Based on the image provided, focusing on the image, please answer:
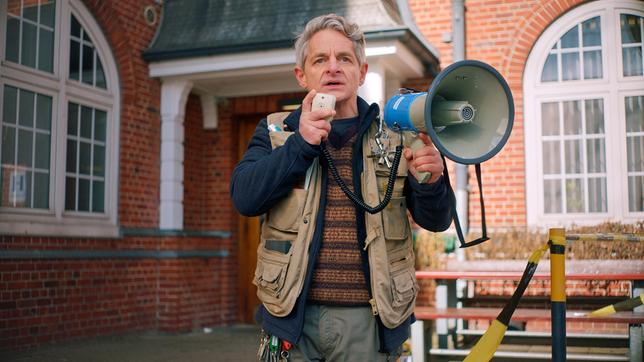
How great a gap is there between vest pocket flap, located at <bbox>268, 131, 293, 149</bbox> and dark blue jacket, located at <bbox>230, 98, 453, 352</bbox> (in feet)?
0.11

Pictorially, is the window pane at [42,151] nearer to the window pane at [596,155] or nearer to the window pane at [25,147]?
the window pane at [25,147]

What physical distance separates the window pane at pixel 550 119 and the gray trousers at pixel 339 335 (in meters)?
6.81

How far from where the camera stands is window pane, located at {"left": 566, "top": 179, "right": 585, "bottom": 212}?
827 centimetres

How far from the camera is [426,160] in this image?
2150mm

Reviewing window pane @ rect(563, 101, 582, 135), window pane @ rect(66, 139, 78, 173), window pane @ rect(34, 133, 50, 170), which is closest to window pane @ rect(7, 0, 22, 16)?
window pane @ rect(34, 133, 50, 170)

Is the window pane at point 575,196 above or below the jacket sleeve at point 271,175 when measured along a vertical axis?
above

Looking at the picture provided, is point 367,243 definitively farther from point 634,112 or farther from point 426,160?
point 634,112

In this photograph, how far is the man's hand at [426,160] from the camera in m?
2.15

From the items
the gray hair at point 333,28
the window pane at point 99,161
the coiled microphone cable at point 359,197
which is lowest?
the coiled microphone cable at point 359,197

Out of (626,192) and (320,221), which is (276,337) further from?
(626,192)

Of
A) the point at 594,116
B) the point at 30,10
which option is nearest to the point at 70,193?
the point at 30,10

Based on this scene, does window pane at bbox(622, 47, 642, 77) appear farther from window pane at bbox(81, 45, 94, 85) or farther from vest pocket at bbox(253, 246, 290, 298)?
vest pocket at bbox(253, 246, 290, 298)

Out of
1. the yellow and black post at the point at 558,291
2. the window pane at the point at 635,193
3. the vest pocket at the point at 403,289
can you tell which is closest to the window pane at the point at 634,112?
the window pane at the point at 635,193

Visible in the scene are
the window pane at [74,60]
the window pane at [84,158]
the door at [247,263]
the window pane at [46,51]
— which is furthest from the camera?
the door at [247,263]
